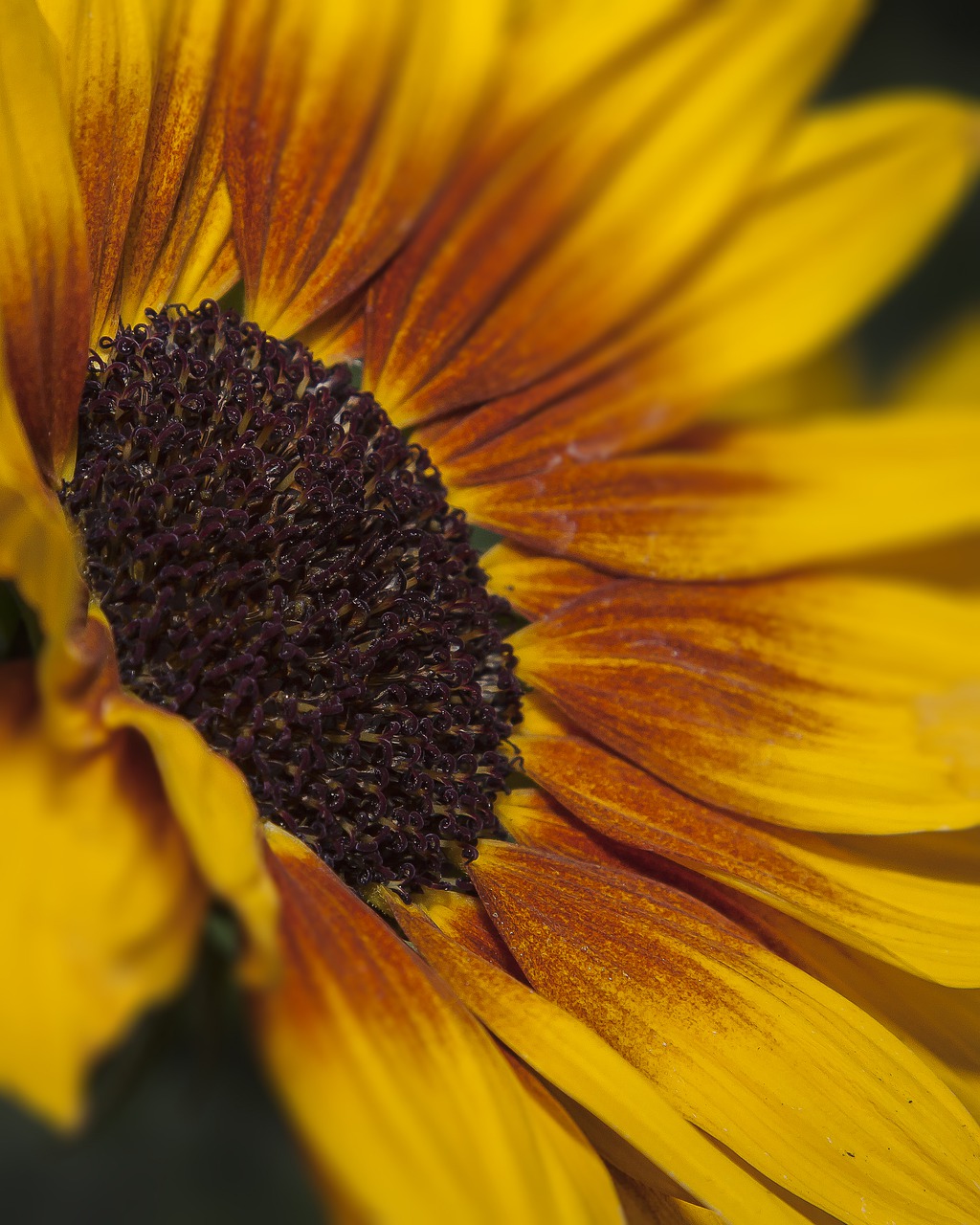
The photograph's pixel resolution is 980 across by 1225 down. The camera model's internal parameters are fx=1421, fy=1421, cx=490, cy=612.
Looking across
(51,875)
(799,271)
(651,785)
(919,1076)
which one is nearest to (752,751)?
(651,785)

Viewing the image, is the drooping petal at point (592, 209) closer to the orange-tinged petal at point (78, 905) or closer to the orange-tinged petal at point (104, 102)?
the orange-tinged petal at point (104, 102)

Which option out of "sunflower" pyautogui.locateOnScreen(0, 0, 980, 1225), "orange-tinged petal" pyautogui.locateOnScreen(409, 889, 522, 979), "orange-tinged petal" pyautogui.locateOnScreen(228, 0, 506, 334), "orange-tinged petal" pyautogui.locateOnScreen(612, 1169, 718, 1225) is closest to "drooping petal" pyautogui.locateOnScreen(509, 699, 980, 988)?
"sunflower" pyautogui.locateOnScreen(0, 0, 980, 1225)

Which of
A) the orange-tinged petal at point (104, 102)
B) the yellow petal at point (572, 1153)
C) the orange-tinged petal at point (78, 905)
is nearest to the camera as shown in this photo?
the orange-tinged petal at point (78, 905)

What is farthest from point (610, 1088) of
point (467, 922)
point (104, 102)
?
point (104, 102)

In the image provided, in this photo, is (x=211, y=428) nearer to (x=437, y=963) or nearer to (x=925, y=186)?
(x=437, y=963)

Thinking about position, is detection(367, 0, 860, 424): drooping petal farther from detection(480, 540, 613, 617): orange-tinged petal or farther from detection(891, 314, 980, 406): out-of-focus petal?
detection(891, 314, 980, 406): out-of-focus petal

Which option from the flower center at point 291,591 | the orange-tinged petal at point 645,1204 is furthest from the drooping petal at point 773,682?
the orange-tinged petal at point 645,1204

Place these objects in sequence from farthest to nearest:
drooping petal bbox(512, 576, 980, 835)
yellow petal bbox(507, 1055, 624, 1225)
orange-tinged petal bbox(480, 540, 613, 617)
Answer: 1. orange-tinged petal bbox(480, 540, 613, 617)
2. drooping petal bbox(512, 576, 980, 835)
3. yellow petal bbox(507, 1055, 624, 1225)
